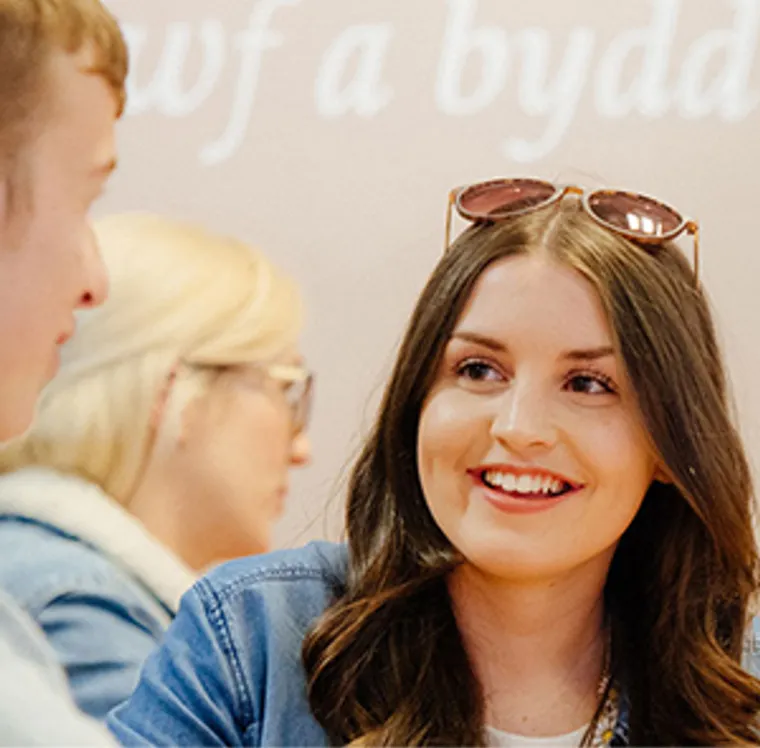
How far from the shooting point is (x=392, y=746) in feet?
4.31

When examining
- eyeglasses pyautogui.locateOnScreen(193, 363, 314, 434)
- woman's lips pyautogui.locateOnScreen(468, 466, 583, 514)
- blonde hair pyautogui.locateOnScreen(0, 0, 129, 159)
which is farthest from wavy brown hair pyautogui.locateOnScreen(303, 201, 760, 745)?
blonde hair pyautogui.locateOnScreen(0, 0, 129, 159)

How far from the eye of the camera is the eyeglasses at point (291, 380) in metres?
1.78

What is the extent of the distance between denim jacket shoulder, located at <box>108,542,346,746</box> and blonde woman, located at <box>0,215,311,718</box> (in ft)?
0.60

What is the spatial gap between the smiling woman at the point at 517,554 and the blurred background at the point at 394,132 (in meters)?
0.40

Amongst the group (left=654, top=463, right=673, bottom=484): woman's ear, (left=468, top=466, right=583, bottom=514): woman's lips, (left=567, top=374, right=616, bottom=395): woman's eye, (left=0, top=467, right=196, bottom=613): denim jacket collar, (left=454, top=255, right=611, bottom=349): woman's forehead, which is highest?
(left=454, top=255, right=611, bottom=349): woman's forehead

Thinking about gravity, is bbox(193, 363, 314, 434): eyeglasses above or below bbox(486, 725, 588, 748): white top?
above

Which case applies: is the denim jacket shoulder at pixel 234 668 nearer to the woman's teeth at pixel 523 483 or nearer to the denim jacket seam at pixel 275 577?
the denim jacket seam at pixel 275 577

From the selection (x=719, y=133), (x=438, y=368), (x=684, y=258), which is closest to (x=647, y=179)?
(x=719, y=133)

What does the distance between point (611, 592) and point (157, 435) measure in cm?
64

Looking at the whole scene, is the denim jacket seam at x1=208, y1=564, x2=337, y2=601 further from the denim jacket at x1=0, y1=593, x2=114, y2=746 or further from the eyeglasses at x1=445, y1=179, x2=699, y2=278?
the denim jacket at x1=0, y1=593, x2=114, y2=746

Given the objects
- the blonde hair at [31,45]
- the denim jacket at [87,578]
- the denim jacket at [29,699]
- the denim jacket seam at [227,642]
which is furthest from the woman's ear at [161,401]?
the denim jacket at [29,699]

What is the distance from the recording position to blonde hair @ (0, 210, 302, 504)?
171cm

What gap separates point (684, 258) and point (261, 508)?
711 millimetres

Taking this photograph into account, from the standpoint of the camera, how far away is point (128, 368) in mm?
1707
